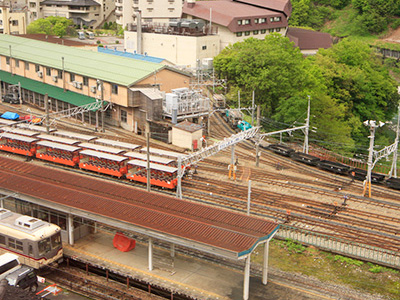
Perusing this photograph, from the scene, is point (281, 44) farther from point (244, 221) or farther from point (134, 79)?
point (244, 221)

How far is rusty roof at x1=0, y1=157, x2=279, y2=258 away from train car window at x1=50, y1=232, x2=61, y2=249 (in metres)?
1.69

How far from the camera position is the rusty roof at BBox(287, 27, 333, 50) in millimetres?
87688

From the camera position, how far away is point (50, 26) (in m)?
101

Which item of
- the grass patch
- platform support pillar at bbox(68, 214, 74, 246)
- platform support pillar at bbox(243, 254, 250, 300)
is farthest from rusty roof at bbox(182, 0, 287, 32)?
platform support pillar at bbox(243, 254, 250, 300)

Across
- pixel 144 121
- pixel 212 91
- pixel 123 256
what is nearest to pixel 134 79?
pixel 144 121

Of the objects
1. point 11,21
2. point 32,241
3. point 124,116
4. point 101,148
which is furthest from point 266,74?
point 11,21

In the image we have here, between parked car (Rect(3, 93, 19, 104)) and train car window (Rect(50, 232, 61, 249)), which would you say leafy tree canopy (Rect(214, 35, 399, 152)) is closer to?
parked car (Rect(3, 93, 19, 104))

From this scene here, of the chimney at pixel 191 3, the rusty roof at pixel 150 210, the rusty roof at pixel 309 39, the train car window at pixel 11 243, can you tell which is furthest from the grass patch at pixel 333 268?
the rusty roof at pixel 309 39

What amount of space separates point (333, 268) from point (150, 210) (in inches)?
409

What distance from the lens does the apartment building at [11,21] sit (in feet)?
303

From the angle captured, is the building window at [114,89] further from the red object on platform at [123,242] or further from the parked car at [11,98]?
the red object on platform at [123,242]

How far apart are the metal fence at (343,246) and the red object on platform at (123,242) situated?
8.91m

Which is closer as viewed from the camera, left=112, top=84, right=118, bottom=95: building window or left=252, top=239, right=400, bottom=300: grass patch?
left=252, top=239, right=400, bottom=300: grass patch

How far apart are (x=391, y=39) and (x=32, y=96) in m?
71.9
